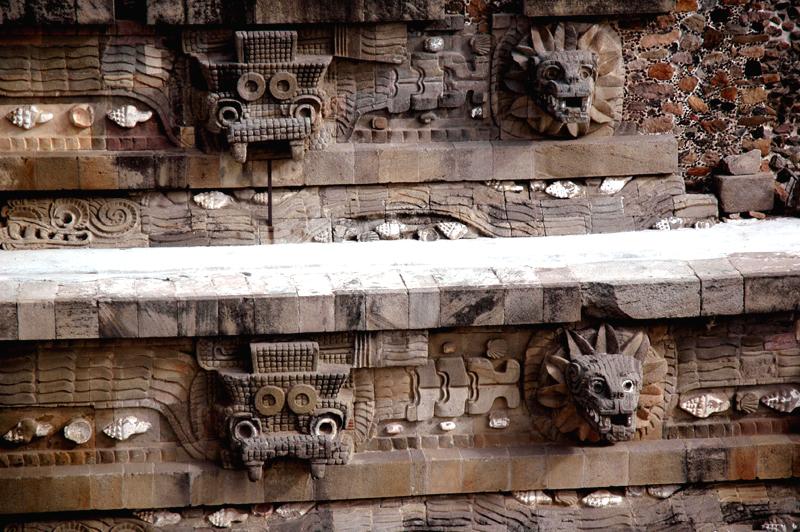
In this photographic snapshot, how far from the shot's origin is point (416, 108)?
9.84m

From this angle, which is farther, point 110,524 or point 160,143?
point 160,143

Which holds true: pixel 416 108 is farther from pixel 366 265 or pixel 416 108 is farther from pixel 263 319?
pixel 263 319

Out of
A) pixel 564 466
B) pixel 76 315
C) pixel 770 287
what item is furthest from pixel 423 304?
pixel 770 287

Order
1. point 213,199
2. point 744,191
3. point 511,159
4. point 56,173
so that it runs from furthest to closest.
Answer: point 744,191
point 511,159
point 213,199
point 56,173

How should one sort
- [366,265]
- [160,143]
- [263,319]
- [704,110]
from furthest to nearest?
[704,110] → [160,143] → [366,265] → [263,319]

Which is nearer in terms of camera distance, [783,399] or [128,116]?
[783,399]

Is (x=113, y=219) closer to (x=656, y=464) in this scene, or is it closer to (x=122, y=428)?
(x=122, y=428)

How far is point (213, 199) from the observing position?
9664mm

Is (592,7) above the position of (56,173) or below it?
above

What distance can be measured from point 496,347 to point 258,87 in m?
2.34

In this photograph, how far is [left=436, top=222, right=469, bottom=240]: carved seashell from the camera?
9914 millimetres

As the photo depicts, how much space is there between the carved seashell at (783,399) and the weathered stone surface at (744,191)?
1.68 metres

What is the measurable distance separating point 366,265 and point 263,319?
0.89 meters

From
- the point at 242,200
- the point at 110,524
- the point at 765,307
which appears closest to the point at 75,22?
the point at 242,200
